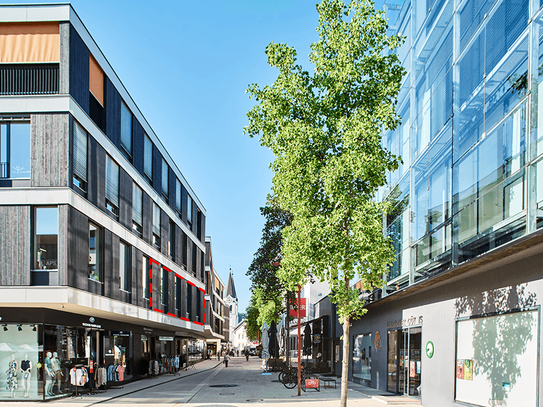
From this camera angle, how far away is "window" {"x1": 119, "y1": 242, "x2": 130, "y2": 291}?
25.6m

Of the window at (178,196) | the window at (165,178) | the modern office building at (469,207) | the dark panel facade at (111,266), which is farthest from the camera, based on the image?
the window at (178,196)

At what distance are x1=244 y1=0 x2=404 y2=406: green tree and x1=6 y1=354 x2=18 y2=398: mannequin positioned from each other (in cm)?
1197

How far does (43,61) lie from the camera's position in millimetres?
19750

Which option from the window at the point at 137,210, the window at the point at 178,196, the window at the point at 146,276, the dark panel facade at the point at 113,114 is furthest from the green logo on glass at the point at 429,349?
the window at the point at 178,196

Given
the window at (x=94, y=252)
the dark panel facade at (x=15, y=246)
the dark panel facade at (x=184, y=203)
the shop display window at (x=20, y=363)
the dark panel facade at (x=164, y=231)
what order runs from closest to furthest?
the dark panel facade at (x=15, y=246)
the shop display window at (x=20, y=363)
the window at (x=94, y=252)
the dark panel facade at (x=164, y=231)
the dark panel facade at (x=184, y=203)

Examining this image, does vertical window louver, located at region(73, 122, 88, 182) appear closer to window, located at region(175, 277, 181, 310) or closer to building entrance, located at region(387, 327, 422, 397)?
building entrance, located at region(387, 327, 422, 397)

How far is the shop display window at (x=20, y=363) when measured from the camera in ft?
63.2

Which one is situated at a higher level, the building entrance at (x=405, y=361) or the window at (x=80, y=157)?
the window at (x=80, y=157)

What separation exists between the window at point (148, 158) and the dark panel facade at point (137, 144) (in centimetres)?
105

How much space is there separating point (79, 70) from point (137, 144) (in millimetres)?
8751

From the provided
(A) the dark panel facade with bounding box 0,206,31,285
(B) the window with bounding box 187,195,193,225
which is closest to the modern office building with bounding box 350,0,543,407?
(A) the dark panel facade with bounding box 0,206,31,285

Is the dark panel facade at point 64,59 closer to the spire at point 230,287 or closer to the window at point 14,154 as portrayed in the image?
the window at point 14,154

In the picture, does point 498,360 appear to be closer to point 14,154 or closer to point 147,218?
point 14,154

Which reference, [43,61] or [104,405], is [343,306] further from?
[43,61]
